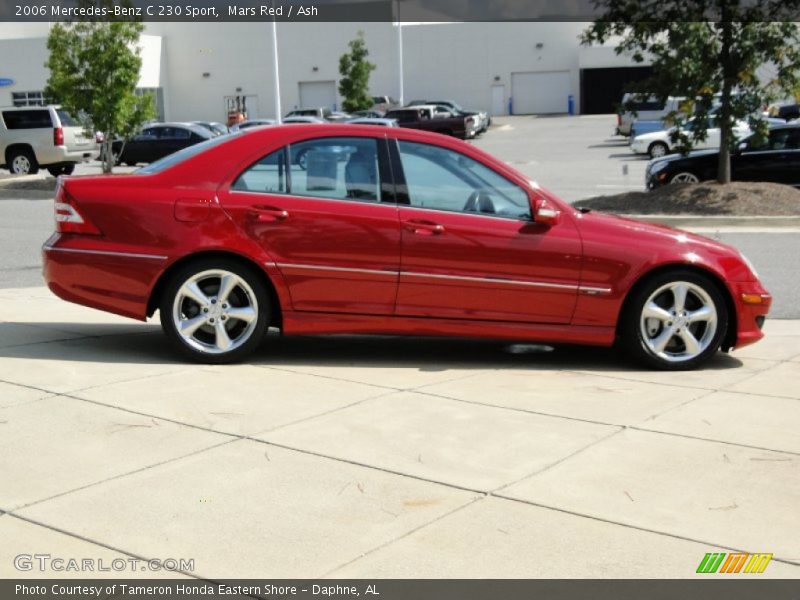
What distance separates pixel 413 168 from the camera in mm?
7465

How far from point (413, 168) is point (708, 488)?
322 cm

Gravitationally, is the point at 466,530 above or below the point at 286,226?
below

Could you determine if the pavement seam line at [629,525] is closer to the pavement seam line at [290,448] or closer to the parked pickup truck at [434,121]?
the pavement seam line at [290,448]

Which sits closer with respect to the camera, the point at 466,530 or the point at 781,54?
the point at 466,530

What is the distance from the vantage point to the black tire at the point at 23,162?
29406 millimetres

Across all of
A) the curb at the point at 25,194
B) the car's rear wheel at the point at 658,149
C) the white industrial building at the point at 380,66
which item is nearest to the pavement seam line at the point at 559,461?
the curb at the point at 25,194

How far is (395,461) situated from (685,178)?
15.5 metres

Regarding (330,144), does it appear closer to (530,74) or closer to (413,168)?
(413,168)

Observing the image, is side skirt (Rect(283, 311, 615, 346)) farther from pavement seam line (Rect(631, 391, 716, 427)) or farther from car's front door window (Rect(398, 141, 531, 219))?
pavement seam line (Rect(631, 391, 716, 427))

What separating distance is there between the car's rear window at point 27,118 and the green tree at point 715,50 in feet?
54.0

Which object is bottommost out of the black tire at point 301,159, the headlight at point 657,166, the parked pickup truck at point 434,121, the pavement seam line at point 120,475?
the pavement seam line at point 120,475

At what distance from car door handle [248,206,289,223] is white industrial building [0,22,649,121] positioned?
214 ft

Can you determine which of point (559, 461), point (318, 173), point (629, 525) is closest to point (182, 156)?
point (318, 173)

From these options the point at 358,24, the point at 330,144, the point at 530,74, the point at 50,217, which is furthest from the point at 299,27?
the point at 330,144
